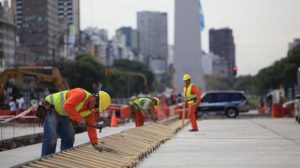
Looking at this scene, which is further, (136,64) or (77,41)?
(77,41)

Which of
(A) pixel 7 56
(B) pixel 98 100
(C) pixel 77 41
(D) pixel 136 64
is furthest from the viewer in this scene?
(C) pixel 77 41

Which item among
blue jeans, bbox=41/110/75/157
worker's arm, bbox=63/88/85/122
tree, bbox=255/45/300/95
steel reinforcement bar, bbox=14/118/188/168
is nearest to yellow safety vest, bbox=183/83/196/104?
steel reinforcement bar, bbox=14/118/188/168

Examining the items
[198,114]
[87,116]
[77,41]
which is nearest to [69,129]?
[87,116]

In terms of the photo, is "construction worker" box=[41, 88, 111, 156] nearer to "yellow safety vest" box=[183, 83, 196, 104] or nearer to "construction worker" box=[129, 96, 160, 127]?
"construction worker" box=[129, 96, 160, 127]

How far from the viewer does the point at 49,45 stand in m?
146

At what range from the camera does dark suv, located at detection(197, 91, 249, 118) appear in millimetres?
40125

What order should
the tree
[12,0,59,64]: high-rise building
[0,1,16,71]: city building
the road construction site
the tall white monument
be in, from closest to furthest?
the road construction site
the tall white monument
the tree
[12,0,59,64]: high-rise building
[0,1,16,71]: city building

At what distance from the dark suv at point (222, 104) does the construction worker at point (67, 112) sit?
93.6ft

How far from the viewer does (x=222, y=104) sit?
40.2m

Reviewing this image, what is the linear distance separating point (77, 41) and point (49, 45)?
4182 cm

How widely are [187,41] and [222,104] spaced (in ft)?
52.3

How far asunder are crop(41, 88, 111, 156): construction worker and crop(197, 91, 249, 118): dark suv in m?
28.5

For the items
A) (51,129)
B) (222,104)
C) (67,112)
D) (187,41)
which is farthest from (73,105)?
(187,41)

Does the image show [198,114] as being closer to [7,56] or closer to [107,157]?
[107,157]
